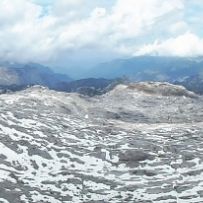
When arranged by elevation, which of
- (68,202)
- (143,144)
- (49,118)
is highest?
(49,118)

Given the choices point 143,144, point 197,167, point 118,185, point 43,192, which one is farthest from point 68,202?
point 143,144

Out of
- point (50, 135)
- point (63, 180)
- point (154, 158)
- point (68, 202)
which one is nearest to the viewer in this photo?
point (68, 202)

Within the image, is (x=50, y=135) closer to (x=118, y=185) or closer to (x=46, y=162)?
(x=46, y=162)

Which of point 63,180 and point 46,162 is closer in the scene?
point 63,180

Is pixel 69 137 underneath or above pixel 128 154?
above

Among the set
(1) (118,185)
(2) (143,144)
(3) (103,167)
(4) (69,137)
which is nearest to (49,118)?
(4) (69,137)

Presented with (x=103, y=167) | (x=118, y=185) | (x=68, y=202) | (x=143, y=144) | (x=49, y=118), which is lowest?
(x=68, y=202)

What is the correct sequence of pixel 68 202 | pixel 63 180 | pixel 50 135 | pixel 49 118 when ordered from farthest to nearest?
pixel 49 118
pixel 50 135
pixel 63 180
pixel 68 202

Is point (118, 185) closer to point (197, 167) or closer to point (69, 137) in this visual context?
point (197, 167)

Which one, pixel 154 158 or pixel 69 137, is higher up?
pixel 69 137
